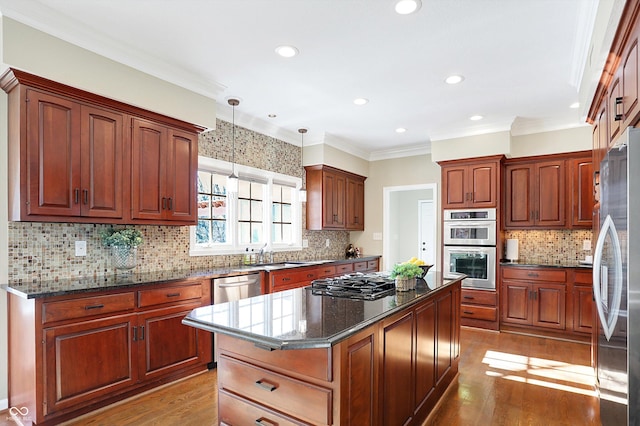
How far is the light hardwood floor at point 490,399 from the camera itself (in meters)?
2.58

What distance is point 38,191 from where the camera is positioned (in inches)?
98.1

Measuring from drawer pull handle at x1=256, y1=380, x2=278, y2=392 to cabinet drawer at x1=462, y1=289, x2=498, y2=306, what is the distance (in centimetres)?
411

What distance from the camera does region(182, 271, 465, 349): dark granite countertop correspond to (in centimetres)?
145

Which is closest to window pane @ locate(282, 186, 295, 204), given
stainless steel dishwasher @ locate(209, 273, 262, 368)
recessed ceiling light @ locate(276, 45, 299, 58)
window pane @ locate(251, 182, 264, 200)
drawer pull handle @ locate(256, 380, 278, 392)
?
window pane @ locate(251, 182, 264, 200)

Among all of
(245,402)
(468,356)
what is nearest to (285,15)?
(245,402)

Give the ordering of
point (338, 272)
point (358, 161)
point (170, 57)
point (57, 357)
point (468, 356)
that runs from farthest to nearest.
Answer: point (358, 161) < point (338, 272) < point (468, 356) < point (170, 57) < point (57, 357)

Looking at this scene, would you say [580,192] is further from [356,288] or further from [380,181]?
[356,288]

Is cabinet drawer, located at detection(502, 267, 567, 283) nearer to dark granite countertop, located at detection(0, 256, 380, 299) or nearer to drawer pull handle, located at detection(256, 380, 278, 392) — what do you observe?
dark granite countertop, located at detection(0, 256, 380, 299)

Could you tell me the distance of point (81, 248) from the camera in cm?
298

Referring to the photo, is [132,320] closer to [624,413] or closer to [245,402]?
[245,402]

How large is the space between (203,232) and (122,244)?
1.07 metres

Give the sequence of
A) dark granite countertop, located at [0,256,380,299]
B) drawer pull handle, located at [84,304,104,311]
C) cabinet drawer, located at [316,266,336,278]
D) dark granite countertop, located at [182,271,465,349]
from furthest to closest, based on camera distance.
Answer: cabinet drawer, located at [316,266,336,278] < drawer pull handle, located at [84,304,104,311] < dark granite countertop, located at [0,256,380,299] < dark granite countertop, located at [182,271,465,349]

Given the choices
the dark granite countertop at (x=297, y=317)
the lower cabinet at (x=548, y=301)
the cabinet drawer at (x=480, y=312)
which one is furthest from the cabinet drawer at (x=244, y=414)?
the lower cabinet at (x=548, y=301)

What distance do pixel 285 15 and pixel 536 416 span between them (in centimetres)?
331
